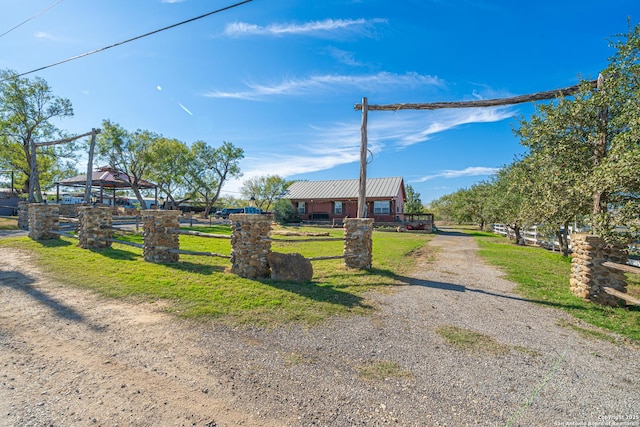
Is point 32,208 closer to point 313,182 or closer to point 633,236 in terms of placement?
point 633,236

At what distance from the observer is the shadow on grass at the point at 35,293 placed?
4586mm

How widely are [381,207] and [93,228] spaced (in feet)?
81.1

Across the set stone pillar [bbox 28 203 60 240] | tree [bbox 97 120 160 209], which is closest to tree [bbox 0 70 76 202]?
tree [bbox 97 120 160 209]

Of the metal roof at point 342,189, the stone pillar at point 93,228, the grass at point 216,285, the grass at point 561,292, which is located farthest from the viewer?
the metal roof at point 342,189

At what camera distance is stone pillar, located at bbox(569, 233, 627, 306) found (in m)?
5.61

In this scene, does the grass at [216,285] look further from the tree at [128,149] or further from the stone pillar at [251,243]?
the tree at [128,149]

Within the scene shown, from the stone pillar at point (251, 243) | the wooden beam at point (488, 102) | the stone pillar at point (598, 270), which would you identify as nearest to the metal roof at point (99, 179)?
the stone pillar at point (251, 243)

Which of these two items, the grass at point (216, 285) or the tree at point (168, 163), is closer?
the grass at point (216, 285)

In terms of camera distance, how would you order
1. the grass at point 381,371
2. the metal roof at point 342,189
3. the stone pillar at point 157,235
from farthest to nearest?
the metal roof at point 342,189 < the stone pillar at point 157,235 < the grass at point 381,371

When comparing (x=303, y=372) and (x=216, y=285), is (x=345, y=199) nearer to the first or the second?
(x=216, y=285)

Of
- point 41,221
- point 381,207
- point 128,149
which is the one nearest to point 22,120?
point 128,149

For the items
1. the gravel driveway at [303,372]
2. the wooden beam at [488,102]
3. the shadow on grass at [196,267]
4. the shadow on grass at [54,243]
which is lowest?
the gravel driveway at [303,372]

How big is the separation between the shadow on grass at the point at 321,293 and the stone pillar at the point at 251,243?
0.43 metres

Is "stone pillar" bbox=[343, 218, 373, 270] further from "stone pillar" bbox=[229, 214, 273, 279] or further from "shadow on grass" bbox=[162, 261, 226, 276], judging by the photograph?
"shadow on grass" bbox=[162, 261, 226, 276]
